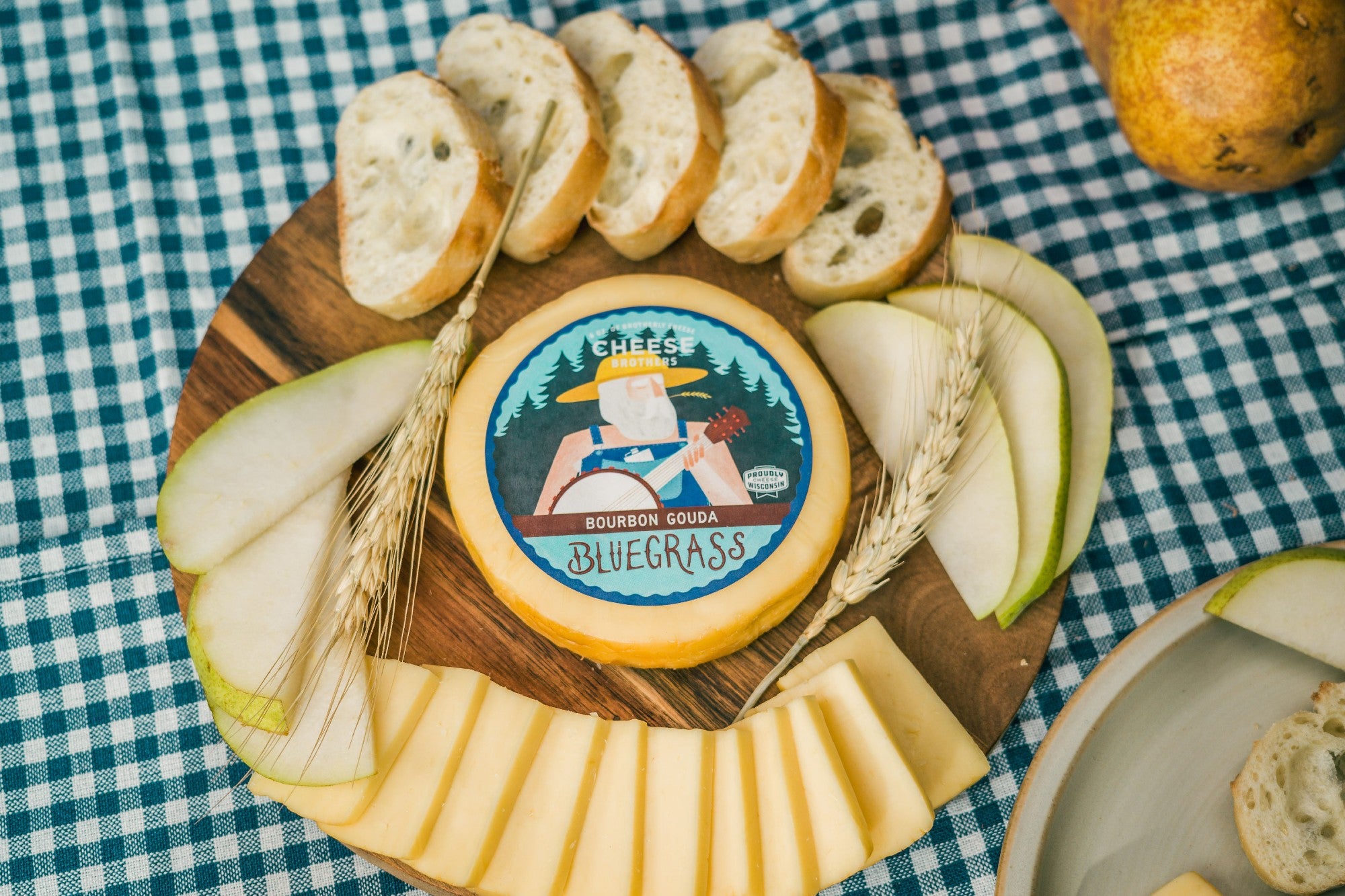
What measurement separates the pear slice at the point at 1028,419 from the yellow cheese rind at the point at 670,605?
333 millimetres

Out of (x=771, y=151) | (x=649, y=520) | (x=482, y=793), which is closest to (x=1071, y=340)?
(x=771, y=151)

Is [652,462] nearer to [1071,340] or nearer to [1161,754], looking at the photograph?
[1071,340]

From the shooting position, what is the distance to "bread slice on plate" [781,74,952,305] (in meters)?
2.03

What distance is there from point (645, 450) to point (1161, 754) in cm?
112

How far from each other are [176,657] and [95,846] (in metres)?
0.39

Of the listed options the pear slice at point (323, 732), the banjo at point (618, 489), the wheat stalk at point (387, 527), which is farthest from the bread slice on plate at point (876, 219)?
the pear slice at point (323, 732)

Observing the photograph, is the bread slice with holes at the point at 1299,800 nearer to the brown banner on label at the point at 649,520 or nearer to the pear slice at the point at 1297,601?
the pear slice at the point at 1297,601

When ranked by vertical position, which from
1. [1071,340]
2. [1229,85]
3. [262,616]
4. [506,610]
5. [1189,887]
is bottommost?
[1189,887]

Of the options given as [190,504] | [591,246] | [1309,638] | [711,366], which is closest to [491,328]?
[591,246]

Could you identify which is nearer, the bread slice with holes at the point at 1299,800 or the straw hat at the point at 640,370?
the bread slice with holes at the point at 1299,800

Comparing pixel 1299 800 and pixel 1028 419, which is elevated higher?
pixel 1028 419

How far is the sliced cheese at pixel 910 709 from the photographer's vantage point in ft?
5.65

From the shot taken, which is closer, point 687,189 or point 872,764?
point 872,764

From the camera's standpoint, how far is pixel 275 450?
73.4 inches
